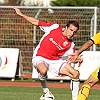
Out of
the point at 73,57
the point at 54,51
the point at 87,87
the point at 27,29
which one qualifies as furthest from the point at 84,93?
the point at 27,29

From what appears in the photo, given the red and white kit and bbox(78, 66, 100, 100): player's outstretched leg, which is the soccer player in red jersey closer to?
the red and white kit

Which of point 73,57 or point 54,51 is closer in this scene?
point 73,57

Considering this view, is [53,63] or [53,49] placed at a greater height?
[53,49]

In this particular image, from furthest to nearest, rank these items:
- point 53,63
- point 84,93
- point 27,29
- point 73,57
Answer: point 27,29 < point 53,63 < point 73,57 < point 84,93

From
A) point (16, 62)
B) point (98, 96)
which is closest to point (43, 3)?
point (16, 62)

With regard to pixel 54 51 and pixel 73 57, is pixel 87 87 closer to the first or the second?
pixel 73 57

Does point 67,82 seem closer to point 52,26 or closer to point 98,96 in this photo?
point 98,96

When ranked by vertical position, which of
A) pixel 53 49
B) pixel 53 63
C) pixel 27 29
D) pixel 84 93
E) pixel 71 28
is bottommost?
pixel 84 93

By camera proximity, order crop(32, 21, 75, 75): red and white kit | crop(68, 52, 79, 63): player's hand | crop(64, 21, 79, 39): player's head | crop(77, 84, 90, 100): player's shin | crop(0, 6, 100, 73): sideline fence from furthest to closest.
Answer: crop(0, 6, 100, 73): sideline fence, crop(32, 21, 75, 75): red and white kit, crop(64, 21, 79, 39): player's head, crop(68, 52, 79, 63): player's hand, crop(77, 84, 90, 100): player's shin

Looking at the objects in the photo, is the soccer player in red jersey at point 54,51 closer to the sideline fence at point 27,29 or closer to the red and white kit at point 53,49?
the red and white kit at point 53,49

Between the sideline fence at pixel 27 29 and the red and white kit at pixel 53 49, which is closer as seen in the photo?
the red and white kit at pixel 53 49

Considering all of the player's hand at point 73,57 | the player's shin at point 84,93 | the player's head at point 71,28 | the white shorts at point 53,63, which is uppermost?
the player's head at point 71,28

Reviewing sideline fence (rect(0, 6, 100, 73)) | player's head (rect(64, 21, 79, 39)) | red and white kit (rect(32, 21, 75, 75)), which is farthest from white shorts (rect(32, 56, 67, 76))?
sideline fence (rect(0, 6, 100, 73))

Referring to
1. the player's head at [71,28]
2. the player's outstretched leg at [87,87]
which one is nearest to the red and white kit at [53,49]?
the player's head at [71,28]
